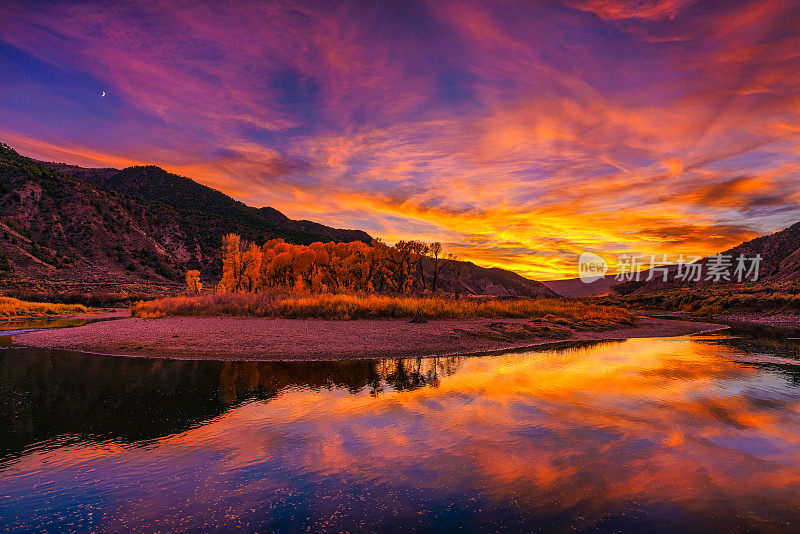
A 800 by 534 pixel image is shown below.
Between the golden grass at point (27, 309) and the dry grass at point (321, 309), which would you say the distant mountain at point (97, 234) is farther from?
the golden grass at point (27, 309)

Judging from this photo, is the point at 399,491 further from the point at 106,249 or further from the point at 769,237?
the point at 769,237

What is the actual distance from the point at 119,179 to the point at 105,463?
167m

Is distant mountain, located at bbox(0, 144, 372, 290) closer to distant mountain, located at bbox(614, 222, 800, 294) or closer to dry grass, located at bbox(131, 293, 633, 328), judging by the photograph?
dry grass, located at bbox(131, 293, 633, 328)

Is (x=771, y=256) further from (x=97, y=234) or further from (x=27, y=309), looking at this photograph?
(x=97, y=234)

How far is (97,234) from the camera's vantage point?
81.7 m

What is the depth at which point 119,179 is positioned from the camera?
14112 centimetres

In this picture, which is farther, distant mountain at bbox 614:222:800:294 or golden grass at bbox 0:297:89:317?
distant mountain at bbox 614:222:800:294

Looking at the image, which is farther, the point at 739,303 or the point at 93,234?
the point at 93,234

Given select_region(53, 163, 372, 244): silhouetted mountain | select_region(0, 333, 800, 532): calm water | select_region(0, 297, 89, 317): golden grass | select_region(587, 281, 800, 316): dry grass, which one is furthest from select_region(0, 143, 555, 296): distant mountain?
select_region(0, 333, 800, 532): calm water

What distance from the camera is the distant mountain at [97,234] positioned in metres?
65.6

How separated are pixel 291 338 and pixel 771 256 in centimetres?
14525

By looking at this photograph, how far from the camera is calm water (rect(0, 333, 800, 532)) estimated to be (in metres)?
5.46

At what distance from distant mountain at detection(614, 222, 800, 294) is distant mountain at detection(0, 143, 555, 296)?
7554 cm

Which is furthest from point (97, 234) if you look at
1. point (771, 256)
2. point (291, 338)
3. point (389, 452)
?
point (771, 256)
